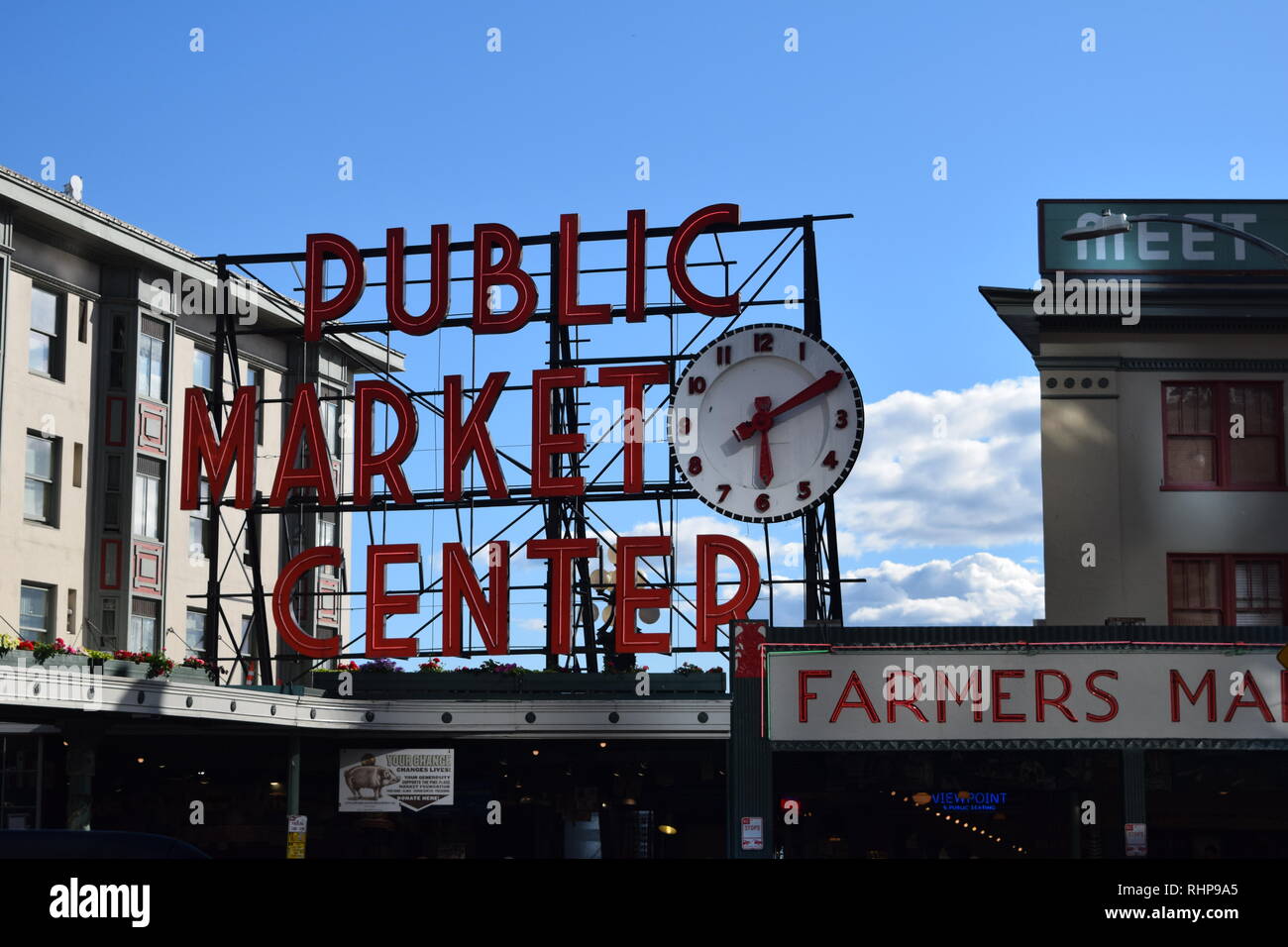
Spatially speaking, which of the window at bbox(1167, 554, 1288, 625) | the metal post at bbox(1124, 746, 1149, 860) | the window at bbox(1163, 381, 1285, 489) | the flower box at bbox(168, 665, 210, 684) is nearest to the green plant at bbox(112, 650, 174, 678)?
the flower box at bbox(168, 665, 210, 684)

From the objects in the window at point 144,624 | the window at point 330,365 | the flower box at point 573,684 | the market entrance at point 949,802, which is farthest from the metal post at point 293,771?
the window at point 330,365

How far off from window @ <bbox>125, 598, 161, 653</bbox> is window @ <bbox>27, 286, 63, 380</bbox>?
287 inches

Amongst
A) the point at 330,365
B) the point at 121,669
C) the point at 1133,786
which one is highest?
the point at 330,365

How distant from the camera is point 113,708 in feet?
95.2

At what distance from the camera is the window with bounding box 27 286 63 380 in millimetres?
44062

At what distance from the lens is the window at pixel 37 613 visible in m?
43.2

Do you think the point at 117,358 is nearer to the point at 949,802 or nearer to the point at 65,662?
the point at 65,662

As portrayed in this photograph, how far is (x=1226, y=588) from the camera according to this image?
32.3 m

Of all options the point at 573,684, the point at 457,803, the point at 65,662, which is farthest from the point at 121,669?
the point at 457,803

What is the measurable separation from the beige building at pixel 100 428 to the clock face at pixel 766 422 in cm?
976

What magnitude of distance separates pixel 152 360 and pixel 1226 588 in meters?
32.1

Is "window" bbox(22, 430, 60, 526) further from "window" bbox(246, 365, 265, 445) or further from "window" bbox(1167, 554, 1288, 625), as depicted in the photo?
"window" bbox(1167, 554, 1288, 625)
